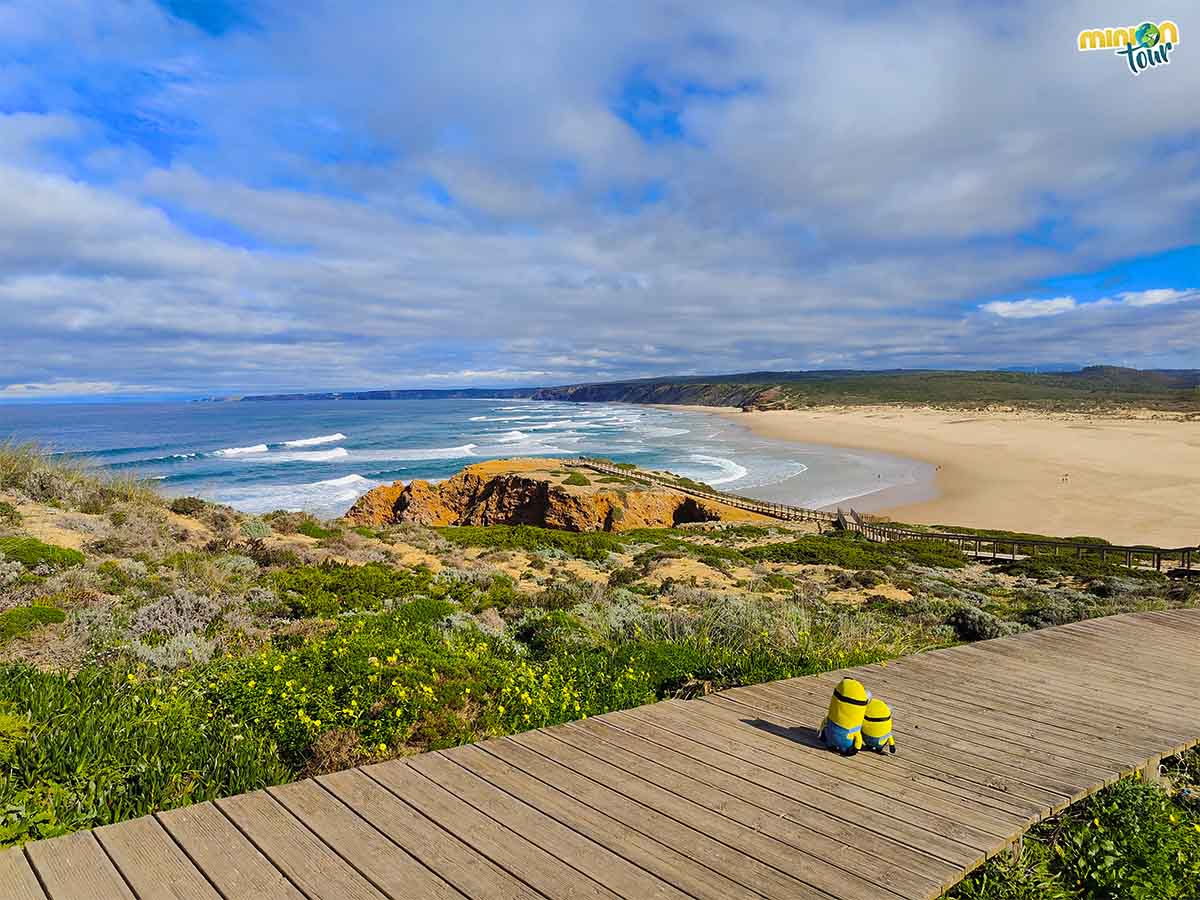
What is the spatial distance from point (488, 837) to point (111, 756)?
2.40m

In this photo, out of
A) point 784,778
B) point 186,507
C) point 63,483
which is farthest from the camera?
point 186,507

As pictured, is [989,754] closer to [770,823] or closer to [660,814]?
[770,823]

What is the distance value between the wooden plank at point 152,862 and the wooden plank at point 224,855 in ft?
0.12

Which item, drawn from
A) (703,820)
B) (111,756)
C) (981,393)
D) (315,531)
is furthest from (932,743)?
(981,393)

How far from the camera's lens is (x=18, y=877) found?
106 inches

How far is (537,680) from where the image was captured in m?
5.75

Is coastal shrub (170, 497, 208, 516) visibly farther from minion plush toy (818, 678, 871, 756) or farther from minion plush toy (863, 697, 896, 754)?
minion plush toy (863, 697, 896, 754)

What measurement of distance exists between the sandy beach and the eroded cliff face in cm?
1241

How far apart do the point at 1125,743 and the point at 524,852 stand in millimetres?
4093

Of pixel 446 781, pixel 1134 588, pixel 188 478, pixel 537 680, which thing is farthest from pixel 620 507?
pixel 188 478

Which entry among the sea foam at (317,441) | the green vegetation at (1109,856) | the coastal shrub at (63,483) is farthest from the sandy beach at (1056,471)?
the sea foam at (317,441)

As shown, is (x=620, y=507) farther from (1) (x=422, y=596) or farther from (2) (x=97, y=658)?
(2) (x=97, y=658)

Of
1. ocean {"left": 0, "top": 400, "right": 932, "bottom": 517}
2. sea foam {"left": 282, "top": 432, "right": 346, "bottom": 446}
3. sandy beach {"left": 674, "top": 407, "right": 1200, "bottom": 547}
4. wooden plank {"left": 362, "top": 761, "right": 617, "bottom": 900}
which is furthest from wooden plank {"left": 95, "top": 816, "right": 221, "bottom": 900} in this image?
sea foam {"left": 282, "top": 432, "right": 346, "bottom": 446}

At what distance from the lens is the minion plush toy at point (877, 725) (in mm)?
4070
